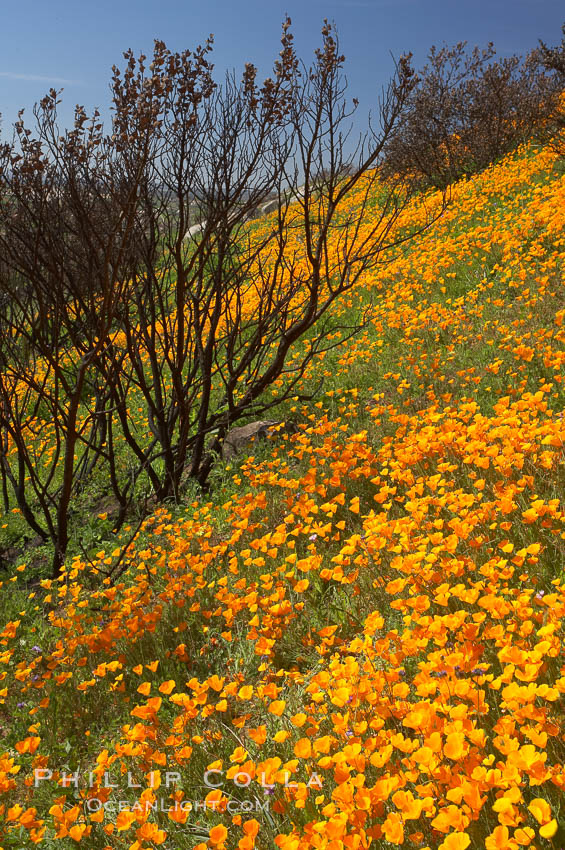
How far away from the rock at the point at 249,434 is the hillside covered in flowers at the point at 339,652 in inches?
8.5

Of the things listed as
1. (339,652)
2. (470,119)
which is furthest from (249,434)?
(470,119)

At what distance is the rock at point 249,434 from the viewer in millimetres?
6293

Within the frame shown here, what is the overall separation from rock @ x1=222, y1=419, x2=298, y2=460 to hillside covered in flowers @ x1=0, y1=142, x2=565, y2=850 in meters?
0.22

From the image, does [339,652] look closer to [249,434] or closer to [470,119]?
[249,434]

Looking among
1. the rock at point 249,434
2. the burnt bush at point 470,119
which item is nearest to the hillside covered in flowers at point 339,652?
the rock at point 249,434

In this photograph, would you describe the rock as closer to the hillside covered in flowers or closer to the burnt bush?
the hillside covered in flowers

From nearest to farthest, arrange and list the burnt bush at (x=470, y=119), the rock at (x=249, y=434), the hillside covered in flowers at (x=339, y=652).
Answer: the hillside covered in flowers at (x=339, y=652) < the rock at (x=249, y=434) < the burnt bush at (x=470, y=119)

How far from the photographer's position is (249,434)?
21.1 feet

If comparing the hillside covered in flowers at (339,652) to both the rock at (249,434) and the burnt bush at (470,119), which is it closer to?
the rock at (249,434)

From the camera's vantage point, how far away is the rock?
20.6ft

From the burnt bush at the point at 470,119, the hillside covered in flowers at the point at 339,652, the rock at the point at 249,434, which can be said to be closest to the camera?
the hillside covered in flowers at the point at 339,652

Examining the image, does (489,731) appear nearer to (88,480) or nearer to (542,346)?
(542,346)

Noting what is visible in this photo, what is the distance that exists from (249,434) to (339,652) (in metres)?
3.78

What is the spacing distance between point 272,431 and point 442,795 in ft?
15.3
